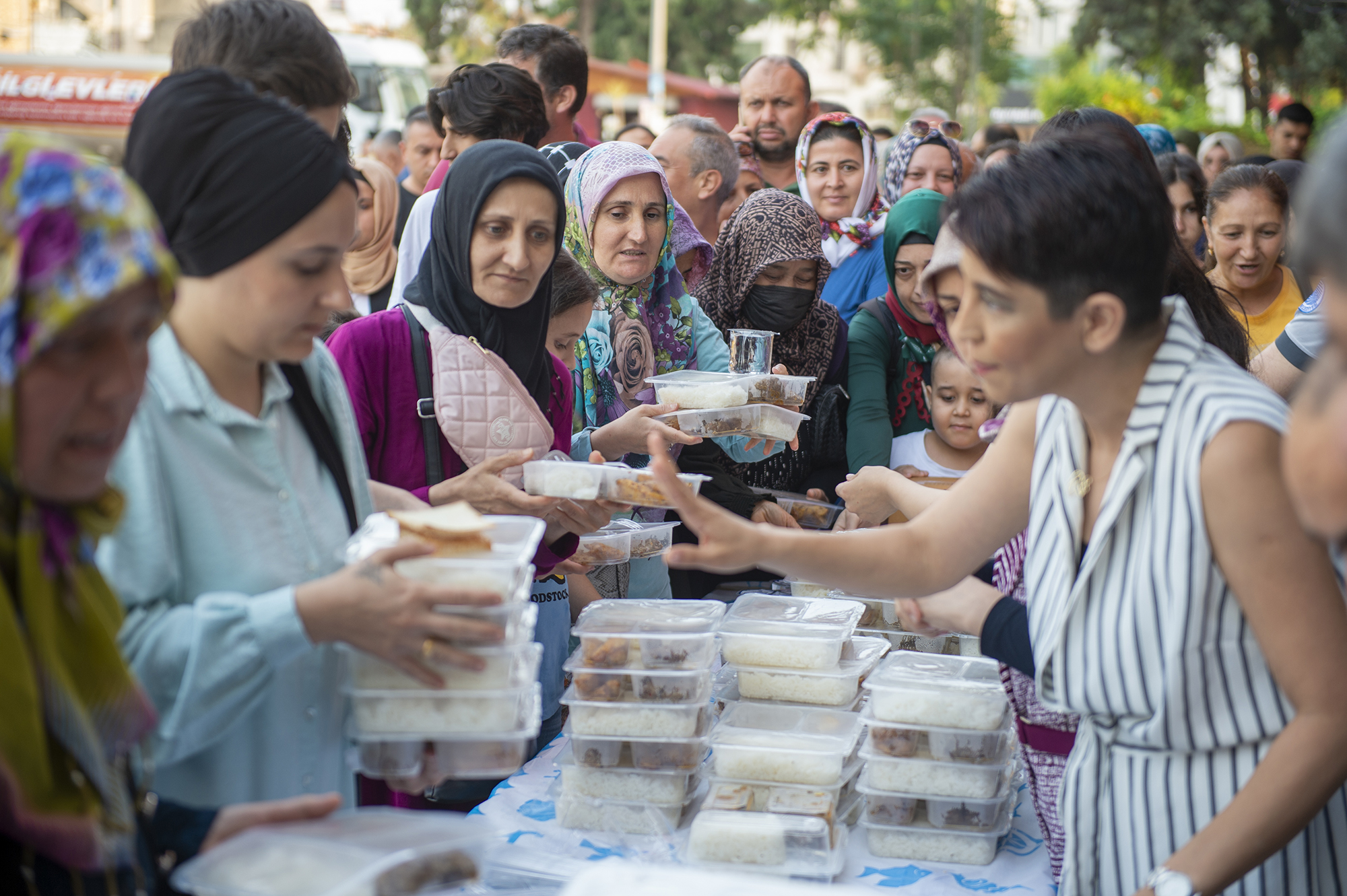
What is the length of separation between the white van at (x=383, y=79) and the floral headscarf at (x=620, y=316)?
14558 mm

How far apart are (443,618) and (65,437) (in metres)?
0.55

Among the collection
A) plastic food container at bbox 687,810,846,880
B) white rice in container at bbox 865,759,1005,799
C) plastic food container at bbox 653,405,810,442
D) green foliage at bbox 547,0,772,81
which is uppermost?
green foliage at bbox 547,0,772,81

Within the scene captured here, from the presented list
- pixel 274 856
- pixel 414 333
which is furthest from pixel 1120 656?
pixel 414 333

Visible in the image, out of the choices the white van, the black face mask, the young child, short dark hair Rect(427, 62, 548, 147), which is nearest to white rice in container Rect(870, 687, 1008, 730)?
the young child

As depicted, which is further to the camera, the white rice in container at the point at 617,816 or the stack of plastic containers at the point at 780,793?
the white rice in container at the point at 617,816

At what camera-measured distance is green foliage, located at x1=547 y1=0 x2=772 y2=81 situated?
3372 centimetres

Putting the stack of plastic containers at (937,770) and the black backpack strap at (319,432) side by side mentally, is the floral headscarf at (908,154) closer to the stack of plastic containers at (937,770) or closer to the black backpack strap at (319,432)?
the stack of plastic containers at (937,770)

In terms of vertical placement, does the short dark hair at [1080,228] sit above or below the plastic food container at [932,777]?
above

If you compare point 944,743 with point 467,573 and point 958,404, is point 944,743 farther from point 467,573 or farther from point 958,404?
point 958,404

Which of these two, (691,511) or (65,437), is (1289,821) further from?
(65,437)

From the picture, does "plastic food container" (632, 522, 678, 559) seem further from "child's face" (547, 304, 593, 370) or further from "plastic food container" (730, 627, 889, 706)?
"plastic food container" (730, 627, 889, 706)

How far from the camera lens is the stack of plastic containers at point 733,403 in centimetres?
313

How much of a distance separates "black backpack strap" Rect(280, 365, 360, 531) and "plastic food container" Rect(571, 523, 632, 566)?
1.27 metres

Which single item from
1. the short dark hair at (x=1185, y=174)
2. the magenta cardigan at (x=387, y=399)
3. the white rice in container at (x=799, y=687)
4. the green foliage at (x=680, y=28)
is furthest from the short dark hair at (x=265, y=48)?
the green foliage at (x=680, y=28)
